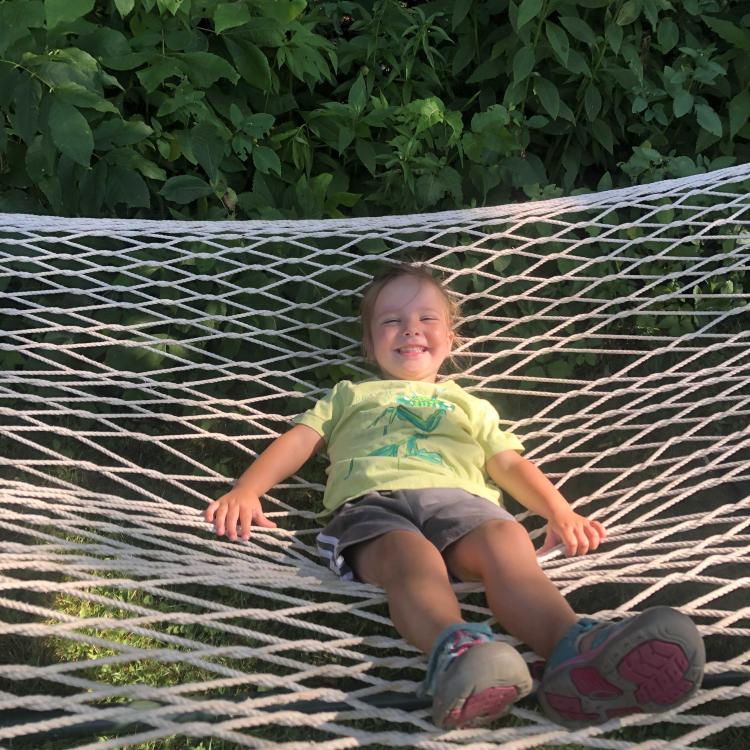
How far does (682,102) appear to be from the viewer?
2.51 m

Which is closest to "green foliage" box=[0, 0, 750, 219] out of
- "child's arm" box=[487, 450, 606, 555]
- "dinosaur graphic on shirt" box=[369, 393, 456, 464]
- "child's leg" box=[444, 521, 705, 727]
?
"dinosaur graphic on shirt" box=[369, 393, 456, 464]

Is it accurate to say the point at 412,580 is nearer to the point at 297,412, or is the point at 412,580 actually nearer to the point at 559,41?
the point at 297,412

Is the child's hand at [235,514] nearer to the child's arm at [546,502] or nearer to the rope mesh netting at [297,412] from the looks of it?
the rope mesh netting at [297,412]

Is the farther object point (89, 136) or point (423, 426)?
point (89, 136)

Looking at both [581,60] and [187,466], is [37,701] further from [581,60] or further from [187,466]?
[581,60]

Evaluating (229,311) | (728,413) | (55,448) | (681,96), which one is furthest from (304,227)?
(681,96)

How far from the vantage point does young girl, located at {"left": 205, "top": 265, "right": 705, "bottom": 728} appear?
3.55 ft

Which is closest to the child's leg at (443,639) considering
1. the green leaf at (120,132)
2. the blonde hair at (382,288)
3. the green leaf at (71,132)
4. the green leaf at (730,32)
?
the blonde hair at (382,288)

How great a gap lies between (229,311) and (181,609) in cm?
69

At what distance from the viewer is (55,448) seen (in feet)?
7.50

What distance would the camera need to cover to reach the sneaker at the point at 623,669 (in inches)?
41.6

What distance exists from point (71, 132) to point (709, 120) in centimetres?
154

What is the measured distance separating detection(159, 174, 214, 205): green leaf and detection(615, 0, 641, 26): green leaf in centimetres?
108

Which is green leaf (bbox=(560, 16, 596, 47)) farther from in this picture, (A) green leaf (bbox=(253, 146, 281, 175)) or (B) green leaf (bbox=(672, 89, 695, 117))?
Answer: (A) green leaf (bbox=(253, 146, 281, 175))
